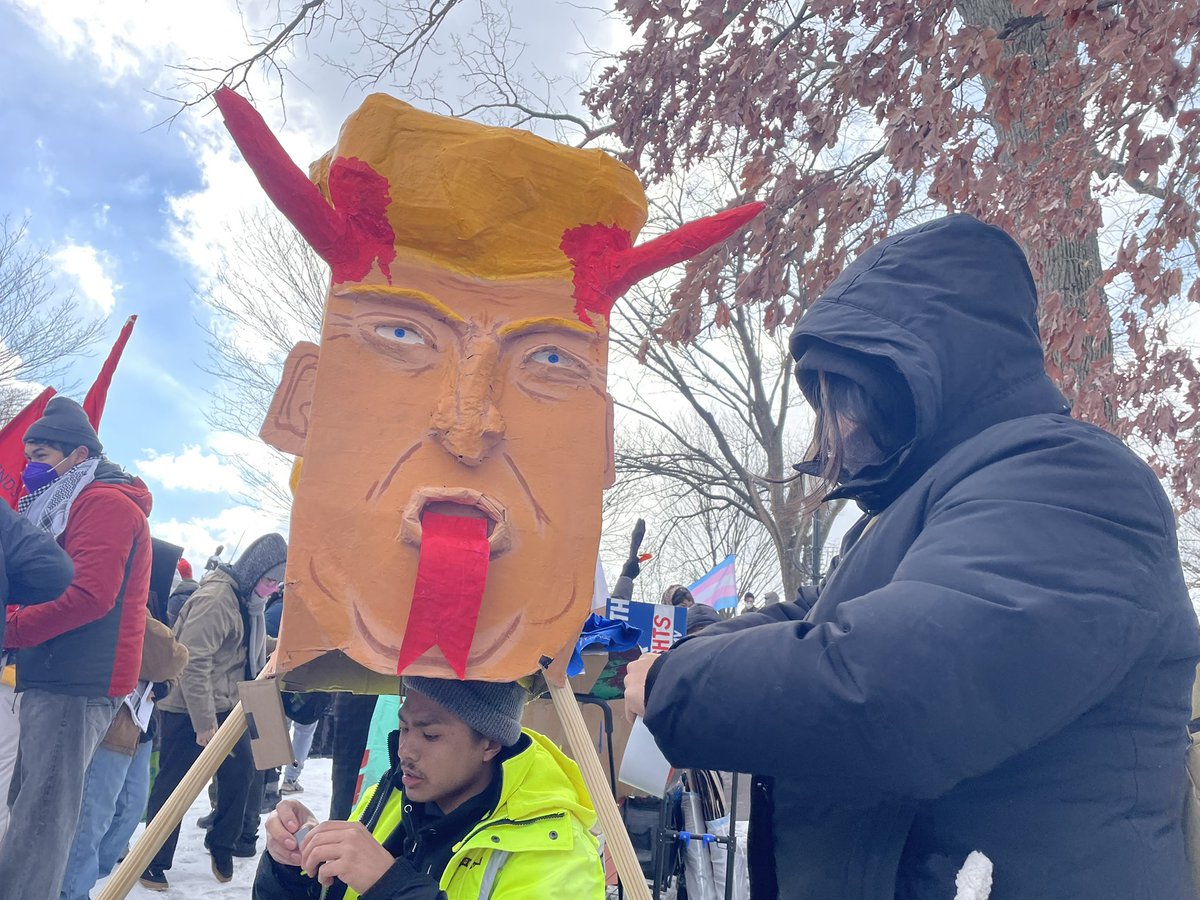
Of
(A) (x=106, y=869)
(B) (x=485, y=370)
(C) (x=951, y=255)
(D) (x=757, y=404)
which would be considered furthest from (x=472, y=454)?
(D) (x=757, y=404)

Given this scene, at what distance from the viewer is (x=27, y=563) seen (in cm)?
297

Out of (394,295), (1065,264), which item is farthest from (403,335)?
(1065,264)

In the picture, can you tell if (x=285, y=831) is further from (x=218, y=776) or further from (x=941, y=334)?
(x=218, y=776)

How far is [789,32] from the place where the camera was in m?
4.66

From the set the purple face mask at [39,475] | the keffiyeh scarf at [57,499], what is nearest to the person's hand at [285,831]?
the keffiyeh scarf at [57,499]

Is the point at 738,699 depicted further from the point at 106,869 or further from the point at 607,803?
the point at 106,869

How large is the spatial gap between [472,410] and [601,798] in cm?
93

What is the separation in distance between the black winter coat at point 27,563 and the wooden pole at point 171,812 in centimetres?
147

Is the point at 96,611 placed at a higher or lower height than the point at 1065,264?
lower

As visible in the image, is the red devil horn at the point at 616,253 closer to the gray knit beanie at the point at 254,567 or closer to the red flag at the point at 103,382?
the red flag at the point at 103,382

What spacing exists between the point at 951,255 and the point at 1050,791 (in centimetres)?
72

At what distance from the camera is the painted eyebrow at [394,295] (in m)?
2.07

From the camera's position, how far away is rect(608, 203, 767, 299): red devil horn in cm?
221

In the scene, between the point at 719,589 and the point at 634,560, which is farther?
the point at 719,589
